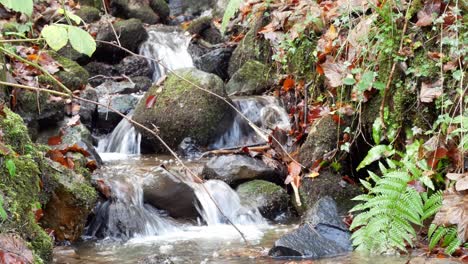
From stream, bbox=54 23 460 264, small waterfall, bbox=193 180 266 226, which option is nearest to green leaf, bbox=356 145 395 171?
stream, bbox=54 23 460 264

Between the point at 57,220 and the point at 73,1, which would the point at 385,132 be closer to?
the point at 57,220

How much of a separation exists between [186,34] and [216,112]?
476cm

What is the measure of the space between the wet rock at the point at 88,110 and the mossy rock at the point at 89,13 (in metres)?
4.13

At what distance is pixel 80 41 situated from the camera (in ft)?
5.82

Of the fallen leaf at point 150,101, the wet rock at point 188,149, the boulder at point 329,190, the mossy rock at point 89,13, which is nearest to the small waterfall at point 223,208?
the boulder at point 329,190

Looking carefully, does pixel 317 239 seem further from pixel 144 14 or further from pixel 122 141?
pixel 144 14

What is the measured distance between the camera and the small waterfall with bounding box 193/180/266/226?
5.50m

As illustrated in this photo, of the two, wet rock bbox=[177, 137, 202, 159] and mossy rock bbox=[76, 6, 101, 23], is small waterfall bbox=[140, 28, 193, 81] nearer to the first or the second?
mossy rock bbox=[76, 6, 101, 23]

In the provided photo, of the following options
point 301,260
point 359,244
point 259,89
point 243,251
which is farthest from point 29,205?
point 259,89

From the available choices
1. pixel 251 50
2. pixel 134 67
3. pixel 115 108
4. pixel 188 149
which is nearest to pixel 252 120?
pixel 188 149

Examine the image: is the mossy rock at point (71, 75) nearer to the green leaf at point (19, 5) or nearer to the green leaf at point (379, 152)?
the green leaf at point (379, 152)

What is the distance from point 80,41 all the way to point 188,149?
5811 millimetres

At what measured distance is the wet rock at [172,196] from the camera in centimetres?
564

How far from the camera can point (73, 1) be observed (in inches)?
497
